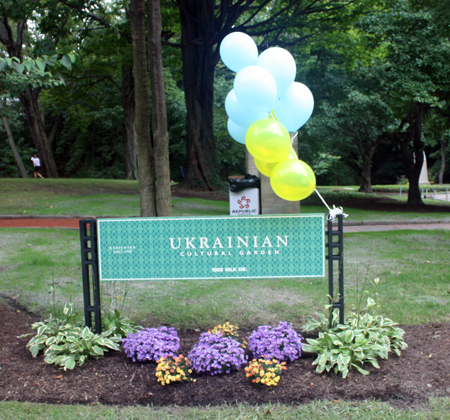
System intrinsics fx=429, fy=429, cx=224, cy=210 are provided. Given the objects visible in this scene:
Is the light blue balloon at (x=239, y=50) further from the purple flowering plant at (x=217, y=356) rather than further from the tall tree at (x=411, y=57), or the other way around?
the tall tree at (x=411, y=57)

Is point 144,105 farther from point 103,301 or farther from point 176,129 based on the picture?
point 176,129

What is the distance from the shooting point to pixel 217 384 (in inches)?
132

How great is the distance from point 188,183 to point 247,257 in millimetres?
14844

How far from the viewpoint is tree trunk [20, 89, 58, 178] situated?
2420 centimetres

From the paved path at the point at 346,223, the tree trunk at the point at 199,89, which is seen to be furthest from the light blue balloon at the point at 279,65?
the tree trunk at the point at 199,89

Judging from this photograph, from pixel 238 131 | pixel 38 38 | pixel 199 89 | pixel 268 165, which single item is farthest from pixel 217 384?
pixel 38 38

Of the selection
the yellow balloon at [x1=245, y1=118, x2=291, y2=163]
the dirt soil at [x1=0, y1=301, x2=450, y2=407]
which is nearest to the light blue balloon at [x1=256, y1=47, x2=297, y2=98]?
the yellow balloon at [x1=245, y1=118, x2=291, y2=163]

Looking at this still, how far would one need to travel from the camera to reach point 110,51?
18250mm

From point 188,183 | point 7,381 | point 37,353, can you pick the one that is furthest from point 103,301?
point 188,183

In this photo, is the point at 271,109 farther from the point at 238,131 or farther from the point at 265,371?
the point at 265,371

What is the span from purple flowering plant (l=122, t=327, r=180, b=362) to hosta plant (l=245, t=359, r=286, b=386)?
0.73m

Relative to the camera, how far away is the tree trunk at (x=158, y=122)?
711 centimetres

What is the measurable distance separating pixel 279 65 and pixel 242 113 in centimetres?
54

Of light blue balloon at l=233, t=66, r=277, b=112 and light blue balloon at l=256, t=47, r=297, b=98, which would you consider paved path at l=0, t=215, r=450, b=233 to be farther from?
light blue balloon at l=233, t=66, r=277, b=112
